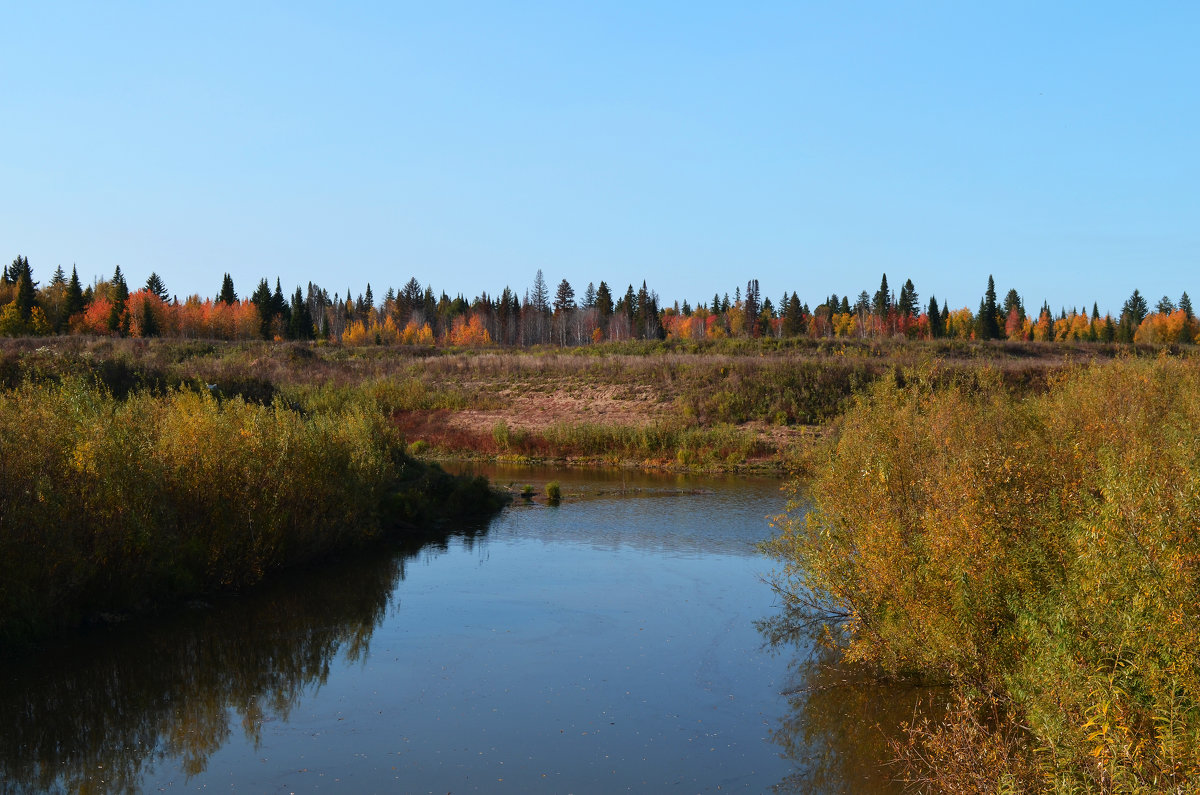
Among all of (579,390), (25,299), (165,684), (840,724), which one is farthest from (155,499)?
(25,299)

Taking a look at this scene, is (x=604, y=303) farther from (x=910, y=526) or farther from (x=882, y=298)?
Answer: (x=910, y=526)

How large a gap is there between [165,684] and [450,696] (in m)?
4.11

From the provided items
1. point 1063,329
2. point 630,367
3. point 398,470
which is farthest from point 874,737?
point 1063,329

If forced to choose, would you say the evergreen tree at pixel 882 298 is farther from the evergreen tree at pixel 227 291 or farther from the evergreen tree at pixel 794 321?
the evergreen tree at pixel 227 291

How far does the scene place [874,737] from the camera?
37.5 feet

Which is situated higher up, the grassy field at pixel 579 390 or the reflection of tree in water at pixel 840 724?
the grassy field at pixel 579 390

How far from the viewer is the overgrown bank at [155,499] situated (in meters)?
13.4

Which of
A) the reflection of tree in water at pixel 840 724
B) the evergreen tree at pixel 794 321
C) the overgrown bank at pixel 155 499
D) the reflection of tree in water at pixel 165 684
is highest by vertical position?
the evergreen tree at pixel 794 321

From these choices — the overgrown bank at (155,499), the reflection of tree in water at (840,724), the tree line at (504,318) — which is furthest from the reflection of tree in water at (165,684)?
the tree line at (504,318)

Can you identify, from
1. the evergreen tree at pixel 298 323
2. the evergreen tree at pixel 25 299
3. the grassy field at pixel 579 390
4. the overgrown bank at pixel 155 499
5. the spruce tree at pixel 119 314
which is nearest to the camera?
the overgrown bank at pixel 155 499

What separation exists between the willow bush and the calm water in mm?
1544

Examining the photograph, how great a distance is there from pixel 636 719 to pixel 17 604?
9.10 meters

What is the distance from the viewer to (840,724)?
11867mm

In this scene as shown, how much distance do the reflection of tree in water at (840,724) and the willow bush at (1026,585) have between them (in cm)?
39
